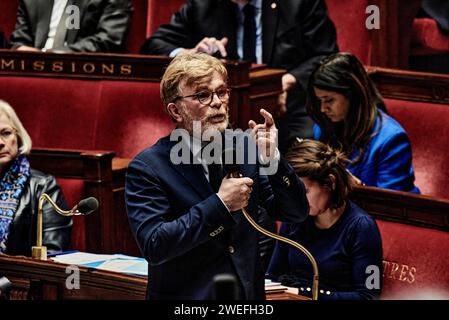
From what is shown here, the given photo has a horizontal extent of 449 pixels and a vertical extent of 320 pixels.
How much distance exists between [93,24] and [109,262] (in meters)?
0.83

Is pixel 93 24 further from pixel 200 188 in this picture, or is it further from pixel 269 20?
pixel 200 188

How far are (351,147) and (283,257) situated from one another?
0.29m

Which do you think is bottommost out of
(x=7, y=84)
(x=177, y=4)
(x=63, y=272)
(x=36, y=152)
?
(x=63, y=272)

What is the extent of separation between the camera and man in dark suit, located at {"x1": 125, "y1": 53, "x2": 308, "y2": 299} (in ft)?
2.92

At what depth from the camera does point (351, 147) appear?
1540 millimetres

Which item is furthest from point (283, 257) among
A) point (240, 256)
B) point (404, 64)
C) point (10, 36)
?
point (10, 36)

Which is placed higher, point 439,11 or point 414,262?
point 439,11

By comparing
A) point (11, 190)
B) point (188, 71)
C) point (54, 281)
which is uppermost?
point (188, 71)

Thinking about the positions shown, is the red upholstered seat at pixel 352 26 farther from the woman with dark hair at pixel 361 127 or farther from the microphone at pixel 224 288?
the microphone at pixel 224 288

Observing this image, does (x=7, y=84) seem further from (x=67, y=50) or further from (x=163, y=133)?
(x=163, y=133)

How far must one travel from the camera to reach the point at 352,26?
1.91 metres

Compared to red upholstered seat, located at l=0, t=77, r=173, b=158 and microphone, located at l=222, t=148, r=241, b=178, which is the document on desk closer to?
microphone, located at l=222, t=148, r=241, b=178

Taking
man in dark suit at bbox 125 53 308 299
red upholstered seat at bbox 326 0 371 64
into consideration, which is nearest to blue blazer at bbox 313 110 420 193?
red upholstered seat at bbox 326 0 371 64

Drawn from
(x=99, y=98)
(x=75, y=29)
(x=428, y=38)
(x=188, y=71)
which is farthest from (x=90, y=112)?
(x=188, y=71)
